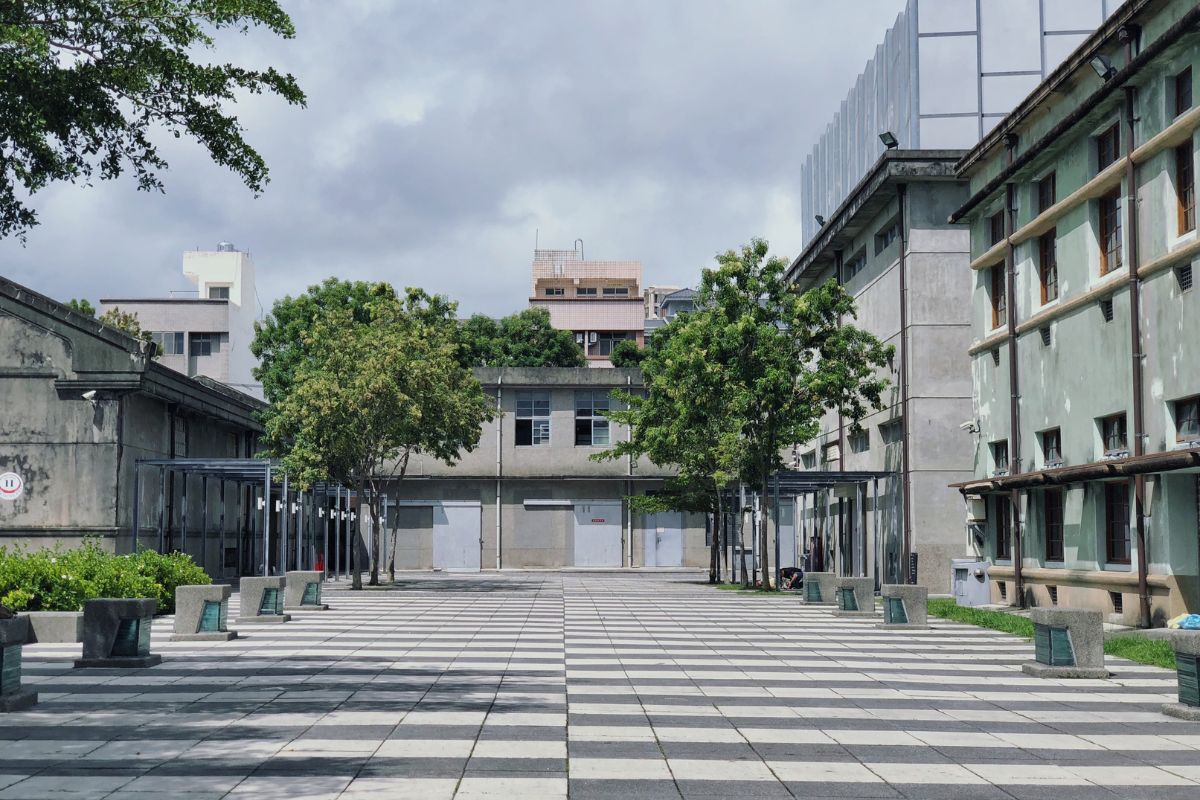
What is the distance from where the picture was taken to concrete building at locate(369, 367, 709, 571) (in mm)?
63188

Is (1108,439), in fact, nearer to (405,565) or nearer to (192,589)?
(192,589)

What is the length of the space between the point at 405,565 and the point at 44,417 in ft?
103

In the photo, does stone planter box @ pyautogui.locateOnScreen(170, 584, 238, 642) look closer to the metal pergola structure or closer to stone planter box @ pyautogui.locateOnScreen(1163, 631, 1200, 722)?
stone planter box @ pyautogui.locateOnScreen(1163, 631, 1200, 722)

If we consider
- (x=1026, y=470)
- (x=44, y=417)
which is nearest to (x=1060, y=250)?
(x=1026, y=470)

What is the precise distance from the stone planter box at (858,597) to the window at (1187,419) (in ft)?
25.8

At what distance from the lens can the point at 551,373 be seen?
63.7 meters

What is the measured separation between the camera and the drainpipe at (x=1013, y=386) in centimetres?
Result: 2984

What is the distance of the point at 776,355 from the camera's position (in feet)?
125

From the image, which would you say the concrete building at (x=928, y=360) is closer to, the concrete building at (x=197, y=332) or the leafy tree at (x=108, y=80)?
the leafy tree at (x=108, y=80)

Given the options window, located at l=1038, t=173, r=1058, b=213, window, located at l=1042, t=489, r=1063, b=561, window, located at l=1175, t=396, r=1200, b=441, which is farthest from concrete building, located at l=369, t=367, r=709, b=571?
window, located at l=1175, t=396, r=1200, b=441

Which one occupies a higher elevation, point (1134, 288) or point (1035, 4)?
point (1035, 4)

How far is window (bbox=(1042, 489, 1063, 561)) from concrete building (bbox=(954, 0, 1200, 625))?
0.12 feet

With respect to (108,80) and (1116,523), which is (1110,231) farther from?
(108,80)

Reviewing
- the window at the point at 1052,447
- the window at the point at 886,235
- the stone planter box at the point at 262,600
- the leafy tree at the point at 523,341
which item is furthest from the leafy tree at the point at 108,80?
the leafy tree at the point at 523,341
